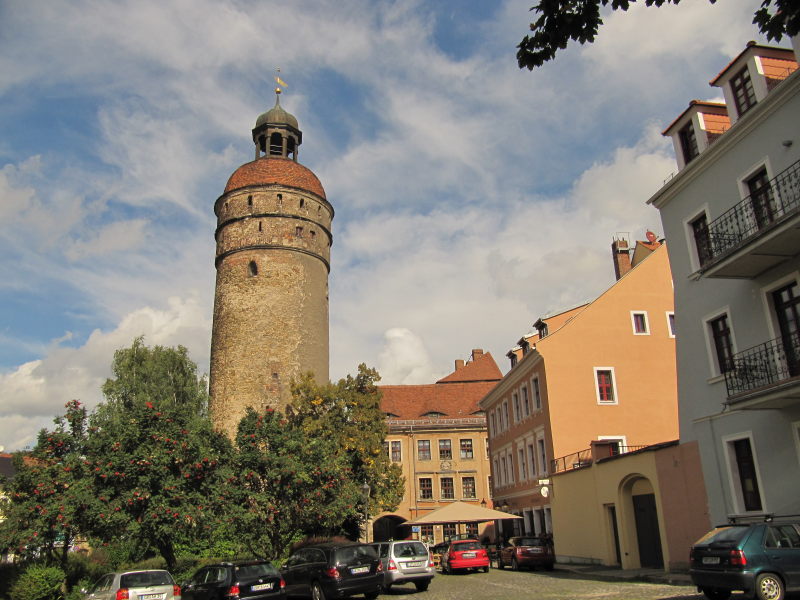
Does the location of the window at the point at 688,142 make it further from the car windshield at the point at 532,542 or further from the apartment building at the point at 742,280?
the car windshield at the point at 532,542

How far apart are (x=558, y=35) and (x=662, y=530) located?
16141 mm

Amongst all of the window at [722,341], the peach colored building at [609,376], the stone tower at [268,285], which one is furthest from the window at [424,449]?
the window at [722,341]

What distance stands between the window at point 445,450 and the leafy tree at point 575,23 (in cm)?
4658

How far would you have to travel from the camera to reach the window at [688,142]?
18.9 m

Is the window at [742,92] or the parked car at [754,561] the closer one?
the parked car at [754,561]

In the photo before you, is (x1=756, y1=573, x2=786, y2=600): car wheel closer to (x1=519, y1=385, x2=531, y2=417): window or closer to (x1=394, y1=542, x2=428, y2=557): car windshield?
(x1=394, y1=542, x2=428, y2=557): car windshield

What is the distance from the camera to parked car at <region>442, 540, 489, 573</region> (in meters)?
25.4

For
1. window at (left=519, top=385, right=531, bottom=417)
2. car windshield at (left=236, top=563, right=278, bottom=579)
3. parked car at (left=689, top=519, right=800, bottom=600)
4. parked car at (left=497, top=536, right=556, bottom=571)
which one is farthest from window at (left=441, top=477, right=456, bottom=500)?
parked car at (left=689, top=519, right=800, bottom=600)

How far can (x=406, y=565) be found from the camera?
62.1 ft

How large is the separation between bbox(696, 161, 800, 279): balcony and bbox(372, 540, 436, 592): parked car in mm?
11016

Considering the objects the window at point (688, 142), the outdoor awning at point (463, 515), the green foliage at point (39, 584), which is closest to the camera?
the window at point (688, 142)

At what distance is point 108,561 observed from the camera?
1173 inches

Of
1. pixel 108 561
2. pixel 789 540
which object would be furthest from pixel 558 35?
pixel 108 561

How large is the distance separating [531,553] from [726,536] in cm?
1466
